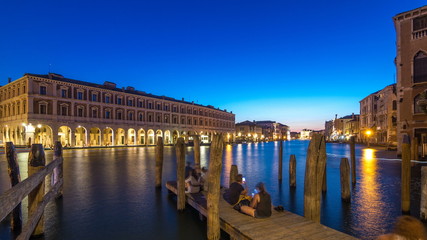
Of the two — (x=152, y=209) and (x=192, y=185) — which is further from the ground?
(x=192, y=185)

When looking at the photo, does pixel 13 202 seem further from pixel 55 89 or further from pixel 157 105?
pixel 157 105

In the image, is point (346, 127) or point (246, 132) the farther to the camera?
point (246, 132)

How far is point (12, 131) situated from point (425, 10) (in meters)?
58.7

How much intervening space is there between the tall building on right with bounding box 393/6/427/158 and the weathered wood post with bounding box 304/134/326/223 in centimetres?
2214

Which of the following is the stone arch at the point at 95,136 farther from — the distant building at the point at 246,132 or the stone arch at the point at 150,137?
the distant building at the point at 246,132

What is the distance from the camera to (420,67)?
2314 centimetres

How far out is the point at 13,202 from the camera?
3.48 m

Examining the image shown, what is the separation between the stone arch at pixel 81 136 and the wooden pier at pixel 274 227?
1818 inches

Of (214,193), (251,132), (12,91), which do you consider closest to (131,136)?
(12,91)

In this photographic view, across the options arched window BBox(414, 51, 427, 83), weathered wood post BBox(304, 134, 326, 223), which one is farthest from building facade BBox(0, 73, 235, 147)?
arched window BBox(414, 51, 427, 83)

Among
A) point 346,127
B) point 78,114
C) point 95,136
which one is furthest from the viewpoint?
point 346,127

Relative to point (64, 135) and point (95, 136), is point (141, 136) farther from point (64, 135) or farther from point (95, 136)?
point (64, 135)

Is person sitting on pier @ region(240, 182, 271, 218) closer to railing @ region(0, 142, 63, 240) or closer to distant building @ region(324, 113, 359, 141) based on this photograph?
railing @ region(0, 142, 63, 240)

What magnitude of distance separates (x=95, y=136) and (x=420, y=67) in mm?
50865
